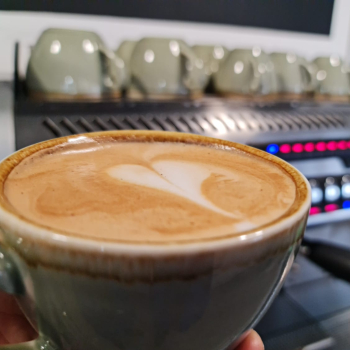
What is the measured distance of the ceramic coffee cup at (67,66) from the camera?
1.91 feet

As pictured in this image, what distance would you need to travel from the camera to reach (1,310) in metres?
0.45

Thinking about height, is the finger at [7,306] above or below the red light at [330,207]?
below

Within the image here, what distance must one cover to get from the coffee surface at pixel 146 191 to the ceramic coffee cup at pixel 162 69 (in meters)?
0.29

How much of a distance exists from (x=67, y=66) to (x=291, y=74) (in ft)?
1.63

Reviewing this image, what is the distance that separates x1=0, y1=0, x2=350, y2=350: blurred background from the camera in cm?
58

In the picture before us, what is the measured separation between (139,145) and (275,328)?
46cm

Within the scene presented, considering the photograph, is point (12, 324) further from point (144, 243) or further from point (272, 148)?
point (272, 148)

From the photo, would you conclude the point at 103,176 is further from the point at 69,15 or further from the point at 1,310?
the point at 69,15

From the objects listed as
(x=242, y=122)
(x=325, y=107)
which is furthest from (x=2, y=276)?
(x=325, y=107)

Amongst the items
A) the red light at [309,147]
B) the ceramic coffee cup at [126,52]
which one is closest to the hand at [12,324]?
the ceramic coffee cup at [126,52]

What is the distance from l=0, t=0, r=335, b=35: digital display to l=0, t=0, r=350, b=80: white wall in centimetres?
2

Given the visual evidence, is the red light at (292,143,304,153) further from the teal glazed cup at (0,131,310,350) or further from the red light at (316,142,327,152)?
the teal glazed cup at (0,131,310,350)

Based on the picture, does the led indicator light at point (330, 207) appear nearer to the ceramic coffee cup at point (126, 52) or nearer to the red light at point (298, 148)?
the red light at point (298, 148)

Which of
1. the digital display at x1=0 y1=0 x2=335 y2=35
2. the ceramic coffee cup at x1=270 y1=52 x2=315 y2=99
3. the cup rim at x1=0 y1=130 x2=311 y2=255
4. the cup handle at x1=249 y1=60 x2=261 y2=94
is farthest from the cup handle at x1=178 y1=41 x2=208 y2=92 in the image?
the cup rim at x1=0 y1=130 x2=311 y2=255
